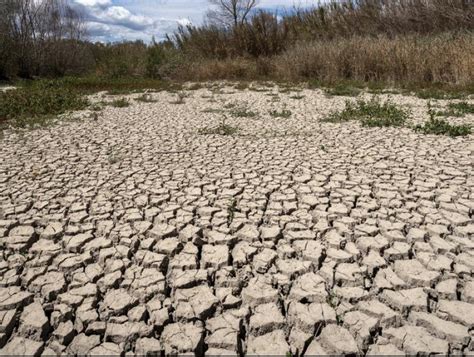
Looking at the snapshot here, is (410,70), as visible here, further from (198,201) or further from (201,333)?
(201,333)

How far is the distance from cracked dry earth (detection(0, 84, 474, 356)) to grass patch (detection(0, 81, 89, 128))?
223cm

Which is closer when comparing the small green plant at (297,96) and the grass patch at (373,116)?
the grass patch at (373,116)

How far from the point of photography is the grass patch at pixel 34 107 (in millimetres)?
6900

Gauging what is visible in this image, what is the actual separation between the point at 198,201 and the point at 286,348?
1.80 m

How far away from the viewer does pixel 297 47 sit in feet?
46.5

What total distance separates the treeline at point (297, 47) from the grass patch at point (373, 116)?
14.1ft

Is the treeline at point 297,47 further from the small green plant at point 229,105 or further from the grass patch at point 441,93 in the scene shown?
the small green plant at point 229,105

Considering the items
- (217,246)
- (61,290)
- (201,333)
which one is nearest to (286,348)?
(201,333)

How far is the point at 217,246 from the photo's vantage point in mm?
2689

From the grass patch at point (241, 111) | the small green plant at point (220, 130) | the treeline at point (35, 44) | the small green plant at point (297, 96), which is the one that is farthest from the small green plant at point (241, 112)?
the treeline at point (35, 44)

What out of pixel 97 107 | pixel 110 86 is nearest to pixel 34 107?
pixel 97 107

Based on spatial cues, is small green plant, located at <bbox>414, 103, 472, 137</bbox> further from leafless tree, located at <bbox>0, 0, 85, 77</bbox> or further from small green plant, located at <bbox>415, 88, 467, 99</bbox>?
leafless tree, located at <bbox>0, 0, 85, 77</bbox>

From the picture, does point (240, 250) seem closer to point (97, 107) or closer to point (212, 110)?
point (212, 110)

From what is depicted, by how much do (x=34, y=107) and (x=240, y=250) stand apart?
7010 mm
